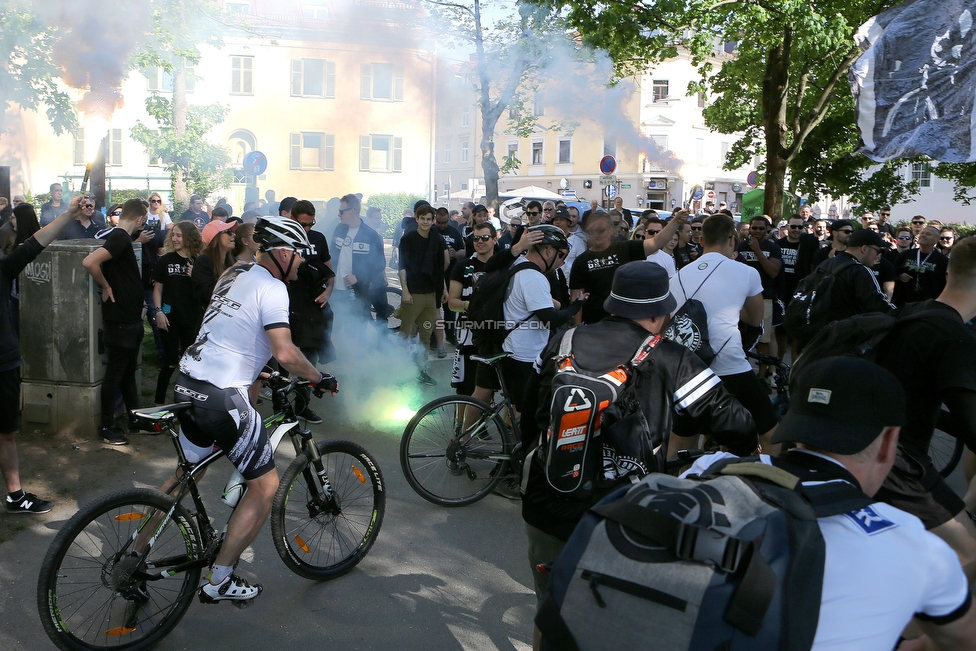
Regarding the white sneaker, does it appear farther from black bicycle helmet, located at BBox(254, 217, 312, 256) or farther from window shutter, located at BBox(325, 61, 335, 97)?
window shutter, located at BBox(325, 61, 335, 97)

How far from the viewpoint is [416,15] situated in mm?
12812

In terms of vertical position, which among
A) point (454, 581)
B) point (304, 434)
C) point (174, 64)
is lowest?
point (454, 581)

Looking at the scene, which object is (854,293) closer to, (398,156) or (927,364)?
(927,364)

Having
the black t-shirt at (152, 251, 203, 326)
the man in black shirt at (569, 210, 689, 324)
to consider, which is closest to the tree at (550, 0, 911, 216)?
the man in black shirt at (569, 210, 689, 324)

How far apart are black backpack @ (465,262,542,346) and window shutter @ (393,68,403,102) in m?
9.66

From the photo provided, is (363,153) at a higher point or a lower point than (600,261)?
higher

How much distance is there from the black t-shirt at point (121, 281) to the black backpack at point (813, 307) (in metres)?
5.07

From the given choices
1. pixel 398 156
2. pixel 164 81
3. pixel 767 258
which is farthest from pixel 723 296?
pixel 398 156

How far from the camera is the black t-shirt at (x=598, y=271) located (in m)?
6.75

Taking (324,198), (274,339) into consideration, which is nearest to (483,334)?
(274,339)

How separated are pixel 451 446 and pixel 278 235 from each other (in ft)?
6.81

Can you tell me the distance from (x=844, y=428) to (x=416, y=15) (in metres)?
12.4

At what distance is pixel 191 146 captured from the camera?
16.3m

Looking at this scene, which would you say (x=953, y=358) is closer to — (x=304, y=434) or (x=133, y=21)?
(x=304, y=434)
